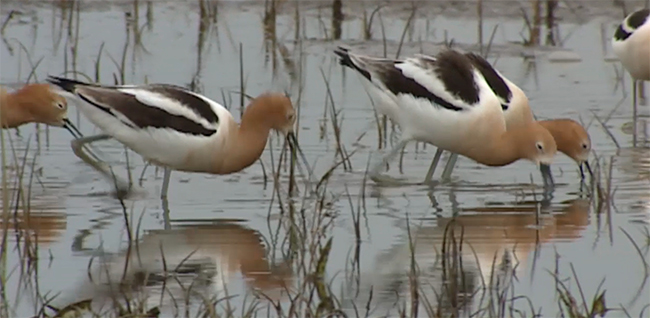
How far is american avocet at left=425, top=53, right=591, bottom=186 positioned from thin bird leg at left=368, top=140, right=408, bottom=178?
19 cm

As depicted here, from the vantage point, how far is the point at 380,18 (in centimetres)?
1280

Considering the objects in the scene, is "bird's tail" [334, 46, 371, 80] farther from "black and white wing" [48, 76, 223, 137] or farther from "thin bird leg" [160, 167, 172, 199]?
"thin bird leg" [160, 167, 172, 199]

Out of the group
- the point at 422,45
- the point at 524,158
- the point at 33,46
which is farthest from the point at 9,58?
the point at 524,158

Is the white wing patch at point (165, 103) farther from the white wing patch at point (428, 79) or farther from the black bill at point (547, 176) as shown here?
the black bill at point (547, 176)

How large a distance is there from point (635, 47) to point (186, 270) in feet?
17.2

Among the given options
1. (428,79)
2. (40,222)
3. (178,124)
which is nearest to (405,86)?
(428,79)

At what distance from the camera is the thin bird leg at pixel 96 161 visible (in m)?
8.22

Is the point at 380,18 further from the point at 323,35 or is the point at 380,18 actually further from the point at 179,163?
the point at 179,163

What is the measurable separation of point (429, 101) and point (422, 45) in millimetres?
3629

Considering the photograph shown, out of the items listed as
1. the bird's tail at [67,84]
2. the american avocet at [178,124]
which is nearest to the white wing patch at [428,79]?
the american avocet at [178,124]

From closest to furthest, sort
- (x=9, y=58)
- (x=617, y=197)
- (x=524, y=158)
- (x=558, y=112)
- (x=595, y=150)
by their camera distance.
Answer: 1. (x=617, y=197)
2. (x=524, y=158)
3. (x=595, y=150)
4. (x=558, y=112)
5. (x=9, y=58)

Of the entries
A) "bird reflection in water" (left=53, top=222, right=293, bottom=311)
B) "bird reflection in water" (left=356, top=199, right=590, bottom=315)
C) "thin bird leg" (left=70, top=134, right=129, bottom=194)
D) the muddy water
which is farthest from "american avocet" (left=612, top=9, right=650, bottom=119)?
"bird reflection in water" (left=53, top=222, right=293, bottom=311)

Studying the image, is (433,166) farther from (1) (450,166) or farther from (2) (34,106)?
(2) (34,106)

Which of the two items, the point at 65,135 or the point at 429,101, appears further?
the point at 65,135
